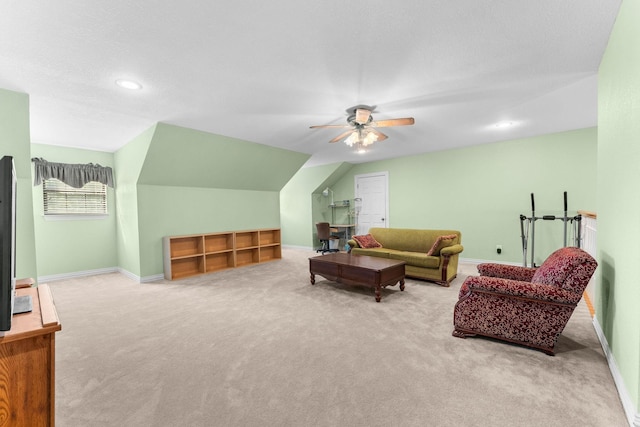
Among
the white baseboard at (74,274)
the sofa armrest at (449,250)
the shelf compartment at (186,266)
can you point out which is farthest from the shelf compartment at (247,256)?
the sofa armrest at (449,250)

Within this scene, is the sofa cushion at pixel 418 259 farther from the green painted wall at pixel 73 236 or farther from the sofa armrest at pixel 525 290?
the green painted wall at pixel 73 236

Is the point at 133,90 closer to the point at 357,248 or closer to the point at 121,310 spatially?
the point at 121,310

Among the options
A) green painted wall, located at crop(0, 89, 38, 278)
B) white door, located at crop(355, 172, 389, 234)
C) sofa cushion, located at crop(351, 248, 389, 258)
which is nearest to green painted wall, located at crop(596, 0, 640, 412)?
sofa cushion, located at crop(351, 248, 389, 258)

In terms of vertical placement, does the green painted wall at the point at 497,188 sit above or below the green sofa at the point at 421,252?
Answer: above

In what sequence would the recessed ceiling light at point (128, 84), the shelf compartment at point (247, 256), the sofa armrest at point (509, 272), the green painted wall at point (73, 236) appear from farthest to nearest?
the shelf compartment at point (247, 256), the green painted wall at point (73, 236), the sofa armrest at point (509, 272), the recessed ceiling light at point (128, 84)

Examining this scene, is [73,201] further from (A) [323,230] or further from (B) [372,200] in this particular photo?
(B) [372,200]

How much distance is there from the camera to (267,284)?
4414mm

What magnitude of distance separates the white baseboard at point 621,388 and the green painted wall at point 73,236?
7125 mm

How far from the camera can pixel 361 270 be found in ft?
12.1

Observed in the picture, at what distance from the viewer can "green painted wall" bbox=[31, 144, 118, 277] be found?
15.7 ft

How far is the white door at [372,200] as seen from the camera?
23.7 feet

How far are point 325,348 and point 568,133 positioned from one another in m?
5.58

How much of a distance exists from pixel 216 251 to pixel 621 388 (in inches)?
213

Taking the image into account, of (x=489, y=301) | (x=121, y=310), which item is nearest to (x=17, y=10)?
(x=121, y=310)
